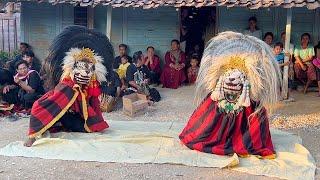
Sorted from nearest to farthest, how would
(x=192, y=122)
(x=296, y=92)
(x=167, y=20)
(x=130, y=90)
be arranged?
(x=192, y=122) < (x=130, y=90) < (x=296, y=92) < (x=167, y=20)

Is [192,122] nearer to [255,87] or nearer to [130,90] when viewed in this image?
[255,87]

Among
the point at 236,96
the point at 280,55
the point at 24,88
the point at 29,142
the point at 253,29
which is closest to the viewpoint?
the point at 236,96

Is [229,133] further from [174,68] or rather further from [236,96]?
[174,68]

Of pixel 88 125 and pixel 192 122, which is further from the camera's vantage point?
pixel 88 125

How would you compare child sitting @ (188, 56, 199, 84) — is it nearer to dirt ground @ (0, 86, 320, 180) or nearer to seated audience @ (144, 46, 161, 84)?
seated audience @ (144, 46, 161, 84)

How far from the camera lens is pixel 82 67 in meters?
6.52

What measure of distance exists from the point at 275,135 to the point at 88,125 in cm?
264

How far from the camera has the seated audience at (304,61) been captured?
9941 mm

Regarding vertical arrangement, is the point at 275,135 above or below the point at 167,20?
below

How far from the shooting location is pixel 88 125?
267 inches

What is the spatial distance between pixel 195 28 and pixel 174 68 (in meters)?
1.55

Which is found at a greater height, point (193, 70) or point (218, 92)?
point (218, 92)

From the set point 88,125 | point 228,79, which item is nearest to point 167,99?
point 88,125

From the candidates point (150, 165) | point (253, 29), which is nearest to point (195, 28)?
point (253, 29)
